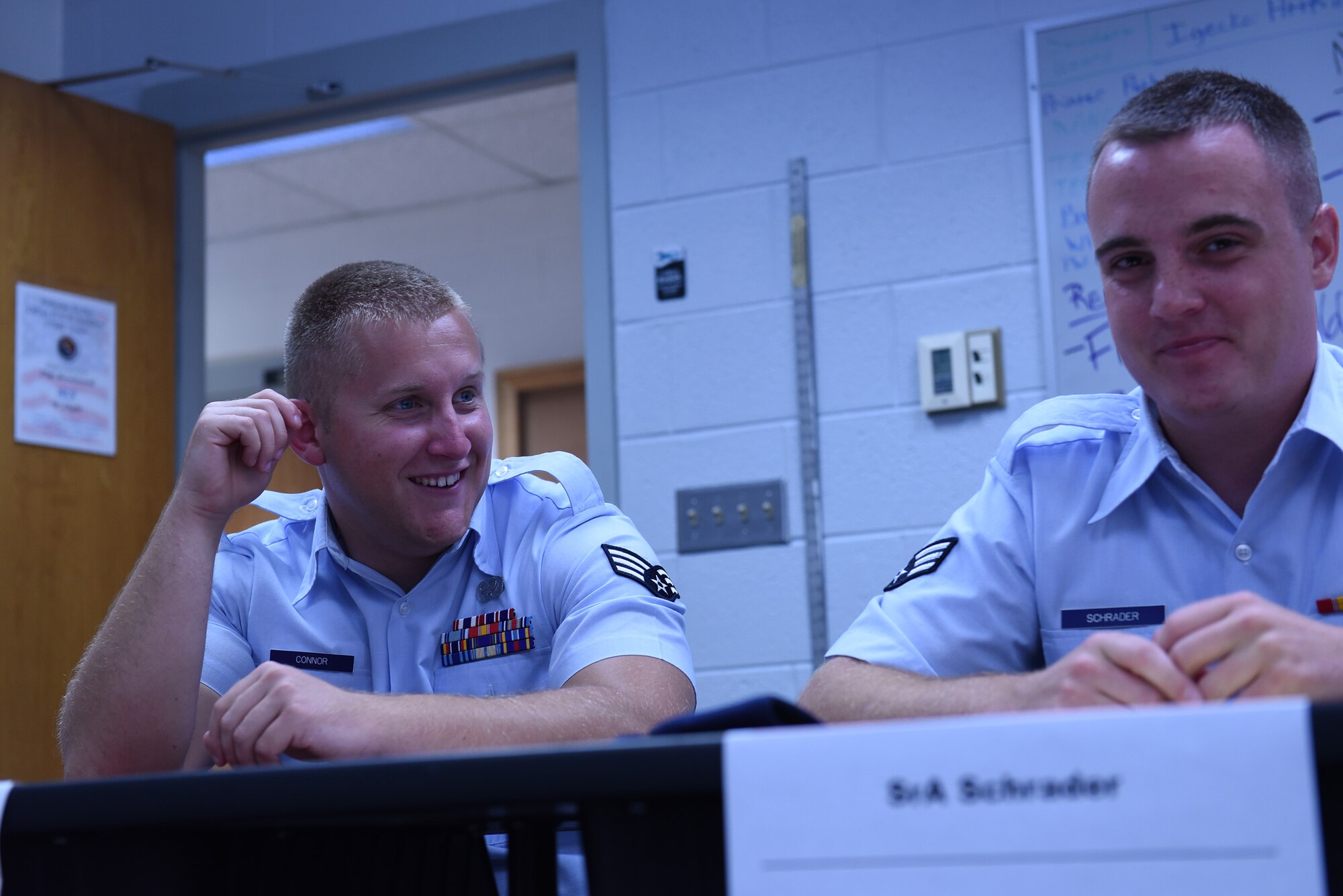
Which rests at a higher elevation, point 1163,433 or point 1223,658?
point 1163,433

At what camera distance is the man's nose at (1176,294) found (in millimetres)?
1249

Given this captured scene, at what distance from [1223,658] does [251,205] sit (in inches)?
202

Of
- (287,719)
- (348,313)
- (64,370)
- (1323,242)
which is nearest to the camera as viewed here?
(287,719)

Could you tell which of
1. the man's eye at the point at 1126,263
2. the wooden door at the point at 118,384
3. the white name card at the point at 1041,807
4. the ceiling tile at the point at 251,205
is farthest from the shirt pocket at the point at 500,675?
the ceiling tile at the point at 251,205

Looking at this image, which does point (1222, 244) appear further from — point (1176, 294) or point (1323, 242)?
point (1323, 242)

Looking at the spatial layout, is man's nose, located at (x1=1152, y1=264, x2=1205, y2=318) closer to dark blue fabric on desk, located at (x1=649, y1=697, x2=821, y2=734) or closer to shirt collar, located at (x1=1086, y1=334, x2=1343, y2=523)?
shirt collar, located at (x1=1086, y1=334, x2=1343, y2=523)

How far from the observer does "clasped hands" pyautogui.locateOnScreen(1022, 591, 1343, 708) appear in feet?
2.64

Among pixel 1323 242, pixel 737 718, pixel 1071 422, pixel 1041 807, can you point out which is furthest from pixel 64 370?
pixel 1041 807

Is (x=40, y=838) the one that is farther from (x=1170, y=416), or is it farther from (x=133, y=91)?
(x=133, y=91)

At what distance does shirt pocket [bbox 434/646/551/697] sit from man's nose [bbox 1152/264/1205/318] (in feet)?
2.62

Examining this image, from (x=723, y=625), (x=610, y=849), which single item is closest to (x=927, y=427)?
(x=723, y=625)

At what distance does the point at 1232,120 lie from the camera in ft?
4.17

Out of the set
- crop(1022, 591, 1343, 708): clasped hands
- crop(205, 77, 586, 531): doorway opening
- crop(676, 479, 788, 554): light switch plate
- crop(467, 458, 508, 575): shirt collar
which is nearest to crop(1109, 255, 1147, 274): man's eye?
crop(1022, 591, 1343, 708): clasped hands

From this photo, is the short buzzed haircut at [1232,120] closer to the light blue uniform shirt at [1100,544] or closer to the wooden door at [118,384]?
the light blue uniform shirt at [1100,544]
